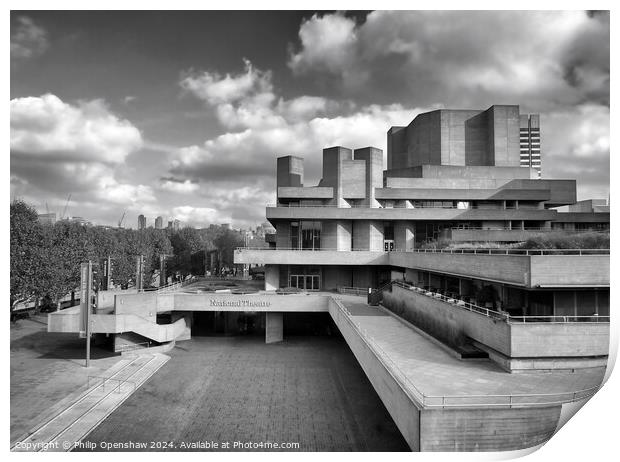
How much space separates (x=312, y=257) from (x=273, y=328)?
8.57m

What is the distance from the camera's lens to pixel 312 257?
42.1 meters

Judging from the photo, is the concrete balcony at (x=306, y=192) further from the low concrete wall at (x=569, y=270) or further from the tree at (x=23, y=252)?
the low concrete wall at (x=569, y=270)

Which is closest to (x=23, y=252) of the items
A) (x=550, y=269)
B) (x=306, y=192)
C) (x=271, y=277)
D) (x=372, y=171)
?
(x=271, y=277)

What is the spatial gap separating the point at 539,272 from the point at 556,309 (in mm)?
2121

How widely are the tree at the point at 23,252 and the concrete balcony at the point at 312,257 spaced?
66.0 ft

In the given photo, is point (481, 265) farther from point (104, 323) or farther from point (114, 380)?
point (104, 323)

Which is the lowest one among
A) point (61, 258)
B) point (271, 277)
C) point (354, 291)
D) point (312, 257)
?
point (354, 291)

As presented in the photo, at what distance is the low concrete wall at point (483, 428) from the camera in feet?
37.1

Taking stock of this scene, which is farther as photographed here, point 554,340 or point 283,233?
point 283,233

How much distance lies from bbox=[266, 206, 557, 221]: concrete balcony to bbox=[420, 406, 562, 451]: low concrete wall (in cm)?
3337

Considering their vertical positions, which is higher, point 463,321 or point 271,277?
point 271,277

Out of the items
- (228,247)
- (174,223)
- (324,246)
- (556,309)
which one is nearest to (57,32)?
(556,309)

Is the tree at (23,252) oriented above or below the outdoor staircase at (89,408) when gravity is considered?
above

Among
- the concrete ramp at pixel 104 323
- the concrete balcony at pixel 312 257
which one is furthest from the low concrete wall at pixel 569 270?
the concrete ramp at pixel 104 323
